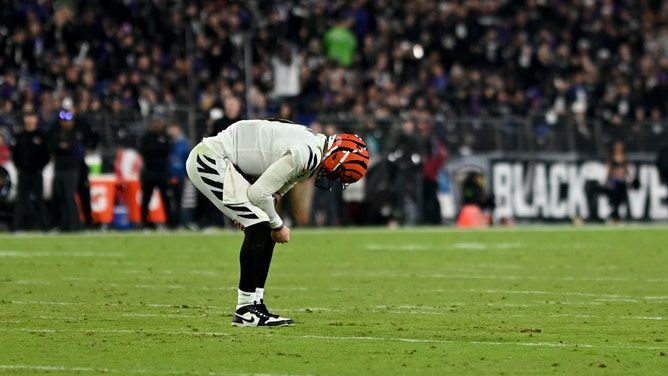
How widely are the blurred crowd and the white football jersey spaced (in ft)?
42.9

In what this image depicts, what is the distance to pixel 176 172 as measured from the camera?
Answer: 87.6ft

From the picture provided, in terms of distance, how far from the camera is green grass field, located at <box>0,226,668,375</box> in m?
8.60

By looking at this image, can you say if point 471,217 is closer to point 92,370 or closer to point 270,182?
point 270,182

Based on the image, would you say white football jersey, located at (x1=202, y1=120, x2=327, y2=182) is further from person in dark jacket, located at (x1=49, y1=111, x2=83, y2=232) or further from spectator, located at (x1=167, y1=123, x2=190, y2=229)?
spectator, located at (x1=167, y1=123, x2=190, y2=229)

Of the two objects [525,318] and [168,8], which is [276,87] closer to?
[168,8]

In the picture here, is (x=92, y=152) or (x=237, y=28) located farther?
(x=237, y=28)

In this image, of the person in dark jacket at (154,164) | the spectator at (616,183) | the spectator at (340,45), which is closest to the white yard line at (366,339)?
the person in dark jacket at (154,164)

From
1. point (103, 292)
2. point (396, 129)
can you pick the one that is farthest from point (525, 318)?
point (396, 129)

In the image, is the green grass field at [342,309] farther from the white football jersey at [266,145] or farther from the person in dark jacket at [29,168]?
the person in dark jacket at [29,168]

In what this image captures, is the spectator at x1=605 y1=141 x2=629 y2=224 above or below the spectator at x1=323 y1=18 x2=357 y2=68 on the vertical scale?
below

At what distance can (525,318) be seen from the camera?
37.2ft

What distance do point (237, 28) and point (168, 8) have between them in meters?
1.54

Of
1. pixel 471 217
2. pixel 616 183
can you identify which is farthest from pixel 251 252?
pixel 616 183

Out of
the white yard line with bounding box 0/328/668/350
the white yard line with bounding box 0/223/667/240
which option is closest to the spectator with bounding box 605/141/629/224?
the white yard line with bounding box 0/223/667/240
